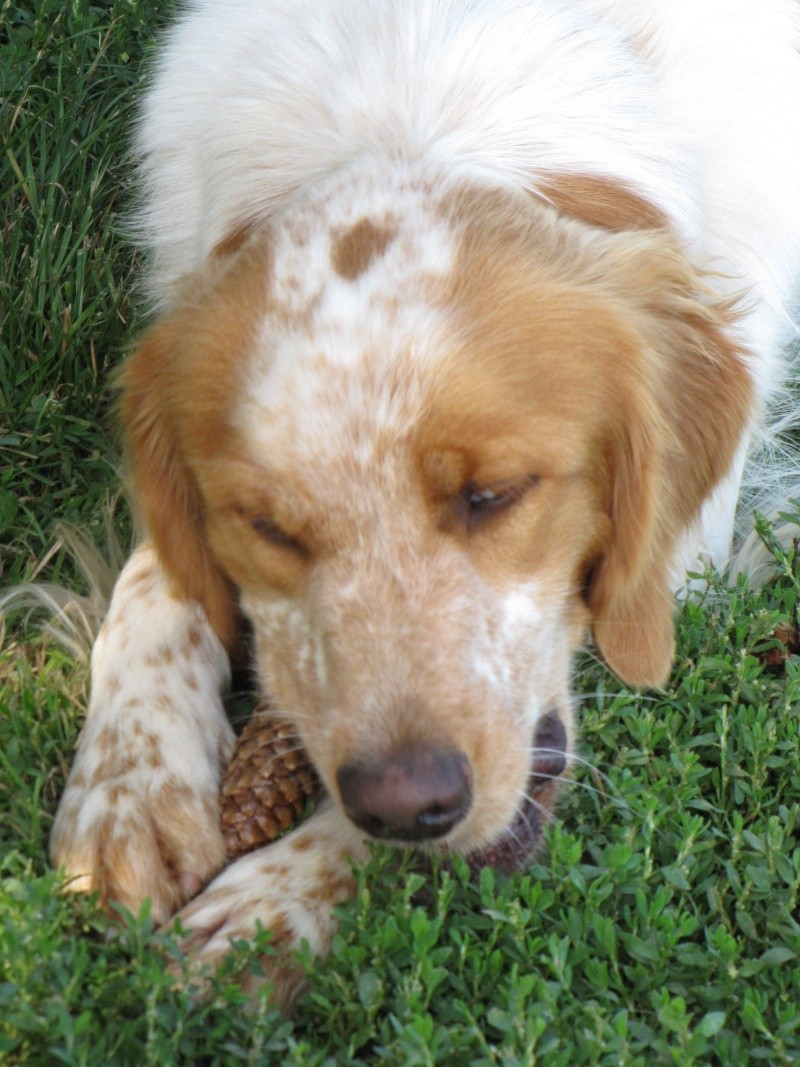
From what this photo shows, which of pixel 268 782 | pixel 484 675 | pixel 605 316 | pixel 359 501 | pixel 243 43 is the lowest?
pixel 268 782

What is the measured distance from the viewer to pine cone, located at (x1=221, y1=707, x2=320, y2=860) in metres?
2.49

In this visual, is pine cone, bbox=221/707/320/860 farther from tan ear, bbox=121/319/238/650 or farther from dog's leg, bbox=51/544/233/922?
tan ear, bbox=121/319/238/650

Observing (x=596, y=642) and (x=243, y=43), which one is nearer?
(x=596, y=642)

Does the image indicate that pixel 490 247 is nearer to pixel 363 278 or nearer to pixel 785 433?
pixel 363 278

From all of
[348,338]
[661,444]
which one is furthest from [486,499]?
[661,444]

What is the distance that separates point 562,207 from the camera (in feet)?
8.95

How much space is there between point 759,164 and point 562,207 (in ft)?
2.47

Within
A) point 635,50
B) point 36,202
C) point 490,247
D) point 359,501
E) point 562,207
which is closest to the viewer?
point 359,501

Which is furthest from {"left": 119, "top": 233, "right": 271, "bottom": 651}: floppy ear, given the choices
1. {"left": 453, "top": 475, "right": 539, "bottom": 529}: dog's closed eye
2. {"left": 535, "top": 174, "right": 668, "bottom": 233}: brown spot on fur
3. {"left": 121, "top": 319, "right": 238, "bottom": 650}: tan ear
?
{"left": 535, "top": 174, "right": 668, "bottom": 233}: brown spot on fur

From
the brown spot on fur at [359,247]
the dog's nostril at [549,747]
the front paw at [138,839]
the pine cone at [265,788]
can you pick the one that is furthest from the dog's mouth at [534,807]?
the brown spot on fur at [359,247]

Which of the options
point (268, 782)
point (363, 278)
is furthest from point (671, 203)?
point (268, 782)

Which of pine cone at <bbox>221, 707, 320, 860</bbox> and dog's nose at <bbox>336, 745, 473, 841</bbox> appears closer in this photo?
dog's nose at <bbox>336, 745, 473, 841</bbox>

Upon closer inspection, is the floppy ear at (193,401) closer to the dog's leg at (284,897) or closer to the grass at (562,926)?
the grass at (562,926)

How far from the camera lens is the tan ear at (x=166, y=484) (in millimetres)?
2752
